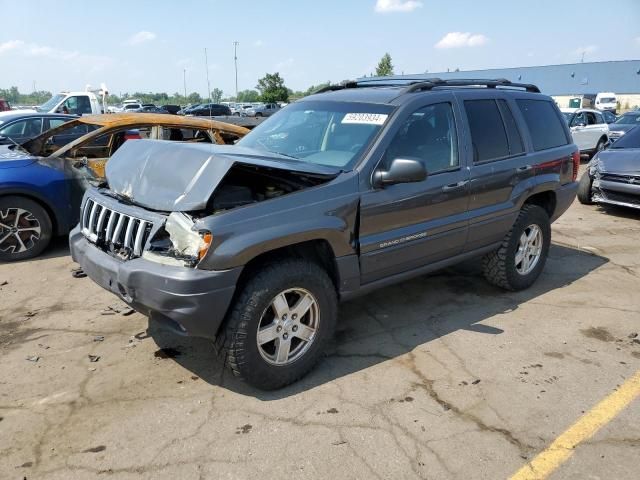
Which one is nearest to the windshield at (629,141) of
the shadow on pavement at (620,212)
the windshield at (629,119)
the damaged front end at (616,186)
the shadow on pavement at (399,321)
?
the damaged front end at (616,186)

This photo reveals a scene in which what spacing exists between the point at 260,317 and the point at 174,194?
3.00ft

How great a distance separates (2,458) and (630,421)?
3489mm

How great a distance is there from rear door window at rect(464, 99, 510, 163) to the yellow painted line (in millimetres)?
2034

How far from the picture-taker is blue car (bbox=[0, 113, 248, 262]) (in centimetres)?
567

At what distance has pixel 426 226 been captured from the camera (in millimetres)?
3922

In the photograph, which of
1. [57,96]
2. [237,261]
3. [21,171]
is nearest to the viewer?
[237,261]

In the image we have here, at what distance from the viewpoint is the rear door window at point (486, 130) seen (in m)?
4.32

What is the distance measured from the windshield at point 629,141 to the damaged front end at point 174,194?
7733 millimetres

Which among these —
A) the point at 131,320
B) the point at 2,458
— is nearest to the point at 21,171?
the point at 131,320

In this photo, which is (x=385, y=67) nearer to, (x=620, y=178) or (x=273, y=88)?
(x=273, y=88)

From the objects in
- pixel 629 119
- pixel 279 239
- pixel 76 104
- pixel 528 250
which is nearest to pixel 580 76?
pixel 629 119

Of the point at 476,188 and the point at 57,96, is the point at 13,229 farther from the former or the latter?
the point at 57,96

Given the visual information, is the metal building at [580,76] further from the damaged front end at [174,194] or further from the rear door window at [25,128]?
the damaged front end at [174,194]

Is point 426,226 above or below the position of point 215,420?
above
